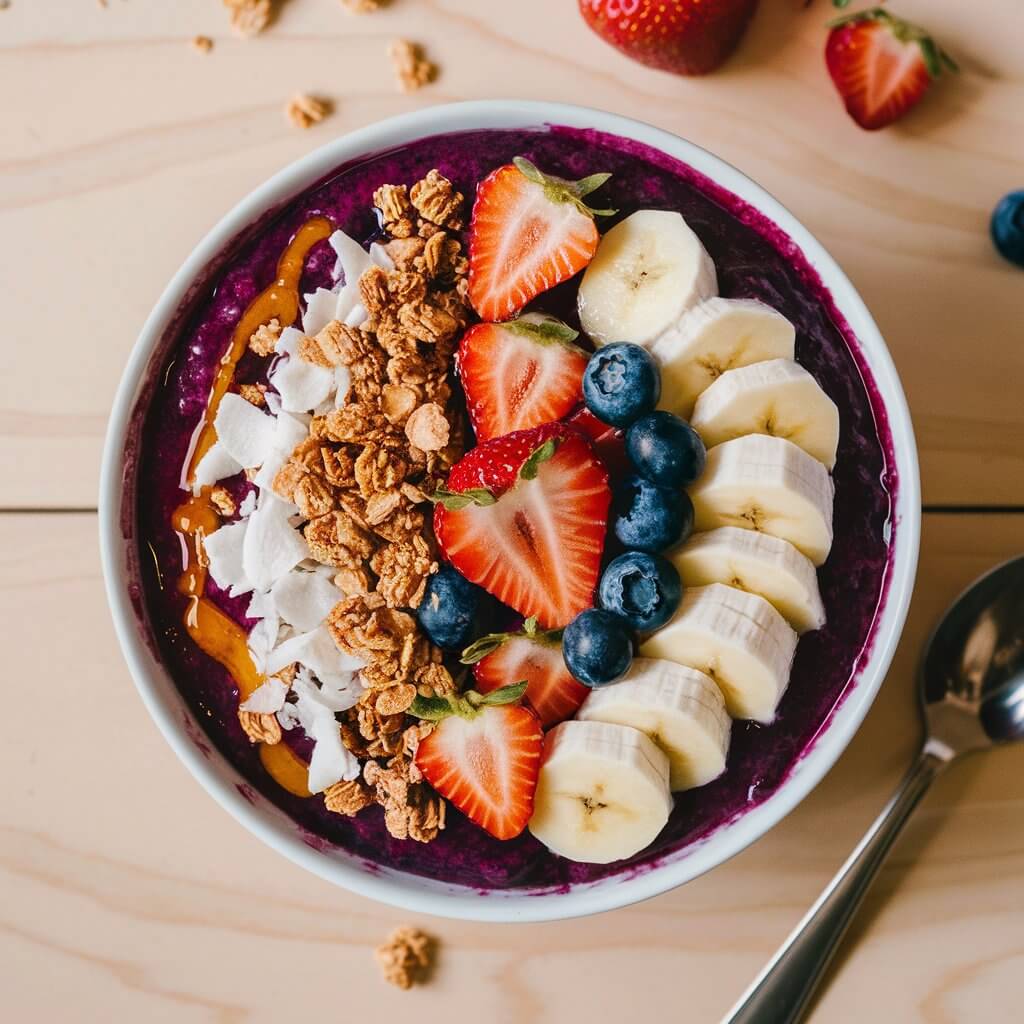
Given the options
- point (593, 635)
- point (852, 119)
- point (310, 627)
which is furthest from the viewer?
point (852, 119)

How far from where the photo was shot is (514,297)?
1.06 m

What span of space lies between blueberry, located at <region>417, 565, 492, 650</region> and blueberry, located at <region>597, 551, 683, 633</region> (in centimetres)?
14

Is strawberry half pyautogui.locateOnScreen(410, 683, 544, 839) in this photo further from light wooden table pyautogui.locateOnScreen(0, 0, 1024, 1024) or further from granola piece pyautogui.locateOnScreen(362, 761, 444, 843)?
light wooden table pyautogui.locateOnScreen(0, 0, 1024, 1024)

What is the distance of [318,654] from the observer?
1.08 m

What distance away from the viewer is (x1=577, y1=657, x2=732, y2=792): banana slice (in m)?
1.02

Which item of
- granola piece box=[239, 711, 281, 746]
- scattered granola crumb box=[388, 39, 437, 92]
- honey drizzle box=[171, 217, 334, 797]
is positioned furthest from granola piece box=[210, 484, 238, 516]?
scattered granola crumb box=[388, 39, 437, 92]

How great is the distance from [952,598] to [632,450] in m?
0.58

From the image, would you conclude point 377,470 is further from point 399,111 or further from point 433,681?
point 399,111

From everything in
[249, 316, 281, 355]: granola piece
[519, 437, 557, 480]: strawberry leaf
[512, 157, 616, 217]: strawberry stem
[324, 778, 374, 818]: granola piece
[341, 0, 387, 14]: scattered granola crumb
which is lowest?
[324, 778, 374, 818]: granola piece

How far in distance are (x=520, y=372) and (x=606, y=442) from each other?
0.12m

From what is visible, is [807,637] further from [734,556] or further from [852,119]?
[852,119]

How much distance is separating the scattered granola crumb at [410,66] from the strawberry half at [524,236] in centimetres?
34

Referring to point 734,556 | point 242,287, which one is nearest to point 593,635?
point 734,556

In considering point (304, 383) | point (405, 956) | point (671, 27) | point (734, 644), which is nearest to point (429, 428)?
point (304, 383)
